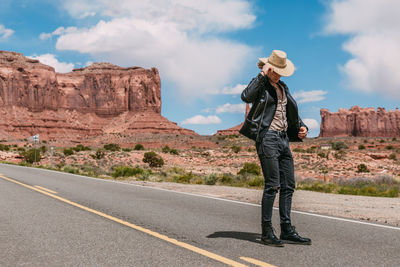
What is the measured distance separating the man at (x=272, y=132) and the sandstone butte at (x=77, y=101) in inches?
4156

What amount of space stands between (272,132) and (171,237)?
1911mm

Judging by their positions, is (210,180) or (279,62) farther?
(210,180)

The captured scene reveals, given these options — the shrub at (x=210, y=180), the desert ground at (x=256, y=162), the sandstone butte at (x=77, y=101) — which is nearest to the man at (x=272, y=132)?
the desert ground at (x=256, y=162)

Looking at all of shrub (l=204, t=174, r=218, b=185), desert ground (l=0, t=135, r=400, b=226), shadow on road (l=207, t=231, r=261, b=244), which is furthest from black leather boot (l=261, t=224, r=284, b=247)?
shrub (l=204, t=174, r=218, b=185)

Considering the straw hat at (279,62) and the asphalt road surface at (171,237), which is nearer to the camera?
the asphalt road surface at (171,237)

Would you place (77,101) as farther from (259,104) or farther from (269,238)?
(269,238)

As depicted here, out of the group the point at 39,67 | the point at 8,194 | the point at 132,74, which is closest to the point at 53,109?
the point at 39,67

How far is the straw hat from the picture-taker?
4887 mm

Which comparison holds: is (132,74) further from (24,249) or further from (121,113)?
(24,249)

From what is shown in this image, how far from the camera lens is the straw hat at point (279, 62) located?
4.89 meters

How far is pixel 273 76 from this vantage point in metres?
5.00

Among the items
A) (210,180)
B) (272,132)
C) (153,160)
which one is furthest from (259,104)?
(153,160)

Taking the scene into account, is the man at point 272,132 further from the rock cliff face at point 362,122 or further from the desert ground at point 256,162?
the rock cliff face at point 362,122

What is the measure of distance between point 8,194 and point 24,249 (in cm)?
645
